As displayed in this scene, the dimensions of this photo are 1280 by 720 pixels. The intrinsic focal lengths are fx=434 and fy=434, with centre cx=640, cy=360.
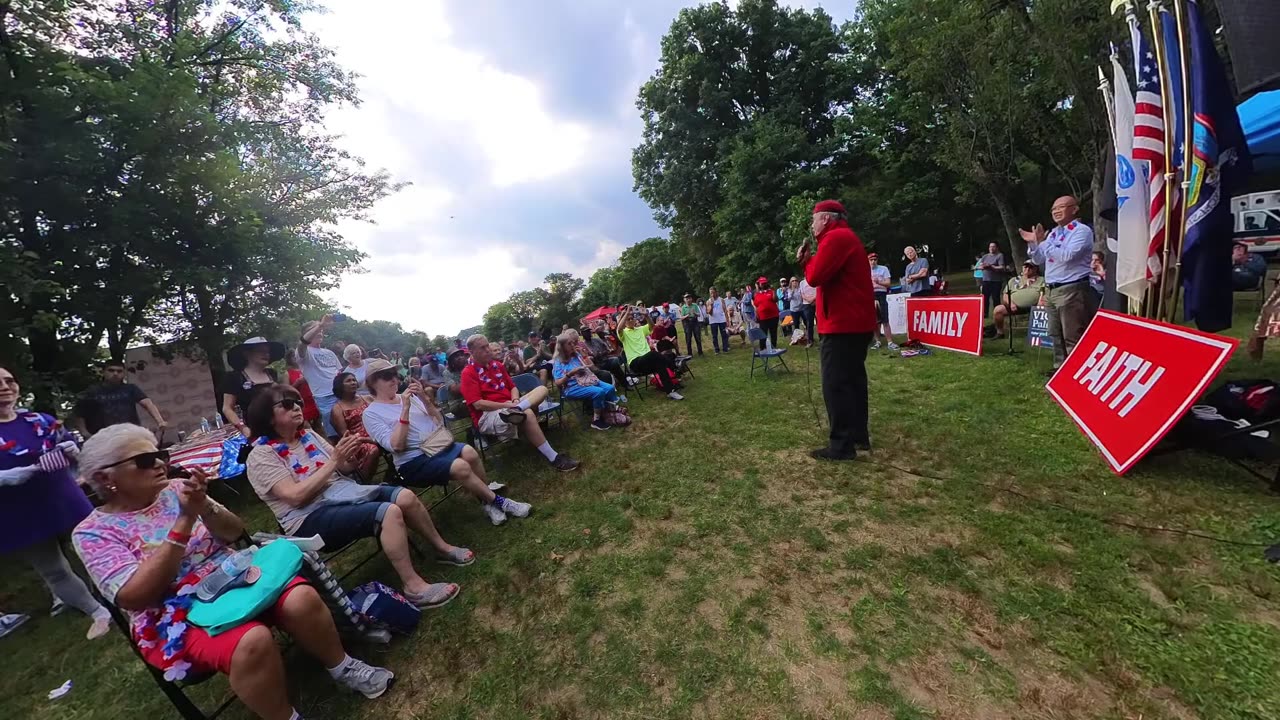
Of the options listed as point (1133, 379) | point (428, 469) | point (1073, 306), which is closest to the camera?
point (1133, 379)

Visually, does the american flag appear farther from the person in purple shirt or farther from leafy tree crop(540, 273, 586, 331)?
leafy tree crop(540, 273, 586, 331)

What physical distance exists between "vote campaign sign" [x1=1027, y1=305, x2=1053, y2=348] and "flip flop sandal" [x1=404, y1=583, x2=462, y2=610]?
7239 millimetres

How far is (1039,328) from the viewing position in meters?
5.90

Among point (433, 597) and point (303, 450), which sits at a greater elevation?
point (303, 450)

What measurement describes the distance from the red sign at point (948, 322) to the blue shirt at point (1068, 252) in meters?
1.51

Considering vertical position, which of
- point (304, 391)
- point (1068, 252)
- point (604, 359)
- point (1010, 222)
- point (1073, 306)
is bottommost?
point (604, 359)

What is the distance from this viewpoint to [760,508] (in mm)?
3293

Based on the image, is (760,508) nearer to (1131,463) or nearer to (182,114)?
(1131,463)

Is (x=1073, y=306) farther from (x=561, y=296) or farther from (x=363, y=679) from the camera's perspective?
(x=561, y=296)

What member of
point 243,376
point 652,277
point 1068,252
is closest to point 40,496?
point 243,376

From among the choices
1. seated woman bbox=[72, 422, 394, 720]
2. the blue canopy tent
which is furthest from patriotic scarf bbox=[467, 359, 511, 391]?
the blue canopy tent

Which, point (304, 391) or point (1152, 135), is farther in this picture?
point (304, 391)

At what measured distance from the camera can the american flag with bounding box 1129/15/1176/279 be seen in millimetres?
3240

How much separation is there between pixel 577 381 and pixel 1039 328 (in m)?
6.33
